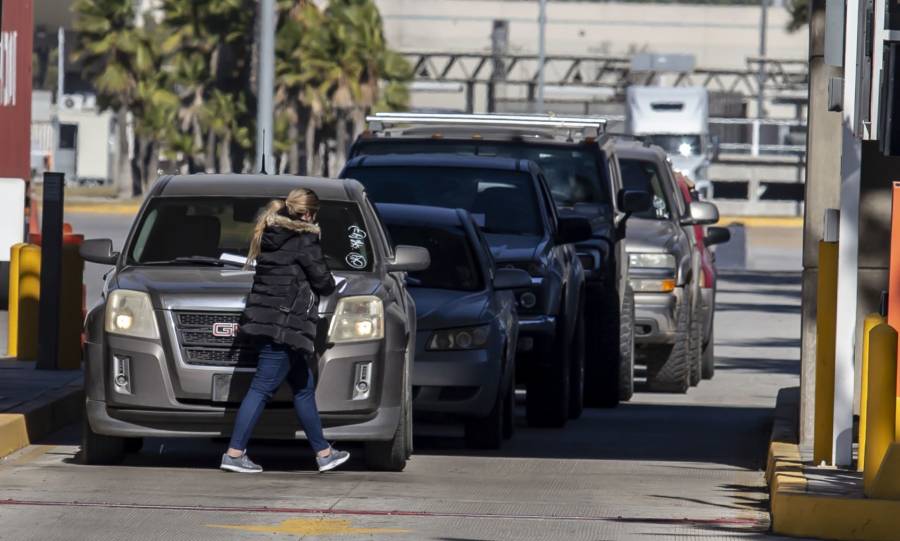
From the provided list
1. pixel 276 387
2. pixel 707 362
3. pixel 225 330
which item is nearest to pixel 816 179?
pixel 276 387

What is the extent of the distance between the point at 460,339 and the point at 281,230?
2.12 m

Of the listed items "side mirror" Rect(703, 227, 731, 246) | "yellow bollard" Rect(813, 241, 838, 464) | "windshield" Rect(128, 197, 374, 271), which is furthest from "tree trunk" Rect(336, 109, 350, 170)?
"yellow bollard" Rect(813, 241, 838, 464)

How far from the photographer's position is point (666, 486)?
36.8 feet

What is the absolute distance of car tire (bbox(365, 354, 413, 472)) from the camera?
11.3 meters

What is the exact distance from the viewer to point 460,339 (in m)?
12.6

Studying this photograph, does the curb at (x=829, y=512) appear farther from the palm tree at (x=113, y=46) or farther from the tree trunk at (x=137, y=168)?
the tree trunk at (x=137, y=168)

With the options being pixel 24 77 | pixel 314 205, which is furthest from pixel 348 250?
pixel 24 77

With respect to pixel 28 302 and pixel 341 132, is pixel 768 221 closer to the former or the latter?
pixel 341 132

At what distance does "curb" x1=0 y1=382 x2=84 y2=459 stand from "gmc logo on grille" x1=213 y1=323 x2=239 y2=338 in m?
1.66

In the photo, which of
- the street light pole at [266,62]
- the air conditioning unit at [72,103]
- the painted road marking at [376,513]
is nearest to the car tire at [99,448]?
the painted road marking at [376,513]

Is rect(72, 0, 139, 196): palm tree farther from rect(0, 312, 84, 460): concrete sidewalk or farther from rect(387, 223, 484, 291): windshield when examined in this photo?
rect(387, 223, 484, 291): windshield

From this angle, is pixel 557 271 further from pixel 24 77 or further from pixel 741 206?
pixel 741 206

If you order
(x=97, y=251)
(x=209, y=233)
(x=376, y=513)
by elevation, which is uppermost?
(x=209, y=233)

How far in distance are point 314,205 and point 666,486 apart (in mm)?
2430
